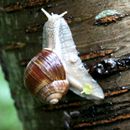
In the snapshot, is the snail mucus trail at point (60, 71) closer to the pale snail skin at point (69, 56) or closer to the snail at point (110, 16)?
the pale snail skin at point (69, 56)

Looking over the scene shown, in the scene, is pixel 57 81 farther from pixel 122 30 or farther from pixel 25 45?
pixel 122 30

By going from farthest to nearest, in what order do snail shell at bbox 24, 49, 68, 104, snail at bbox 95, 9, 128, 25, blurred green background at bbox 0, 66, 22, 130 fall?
blurred green background at bbox 0, 66, 22, 130 < snail shell at bbox 24, 49, 68, 104 < snail at bbox 95, 9, 128, 25

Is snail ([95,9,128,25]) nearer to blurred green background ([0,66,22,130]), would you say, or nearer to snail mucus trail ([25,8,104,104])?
snail mucus trail ([25,8,104,104])

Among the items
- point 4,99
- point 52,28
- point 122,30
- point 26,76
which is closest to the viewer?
point 122,30

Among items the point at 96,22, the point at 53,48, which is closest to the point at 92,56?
the point at 96,22

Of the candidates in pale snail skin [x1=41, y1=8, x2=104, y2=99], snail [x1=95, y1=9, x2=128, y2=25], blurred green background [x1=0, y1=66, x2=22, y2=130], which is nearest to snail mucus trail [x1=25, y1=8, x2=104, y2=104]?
pale snail skin [x1=41, y1=8, x2=104, y2=99]

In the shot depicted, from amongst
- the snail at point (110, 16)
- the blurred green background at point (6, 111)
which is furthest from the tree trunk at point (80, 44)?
the blurred green background at point (6, 111)

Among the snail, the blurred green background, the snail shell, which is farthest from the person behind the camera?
the blurred green background

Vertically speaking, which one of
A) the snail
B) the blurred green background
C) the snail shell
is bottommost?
the blurred green background
